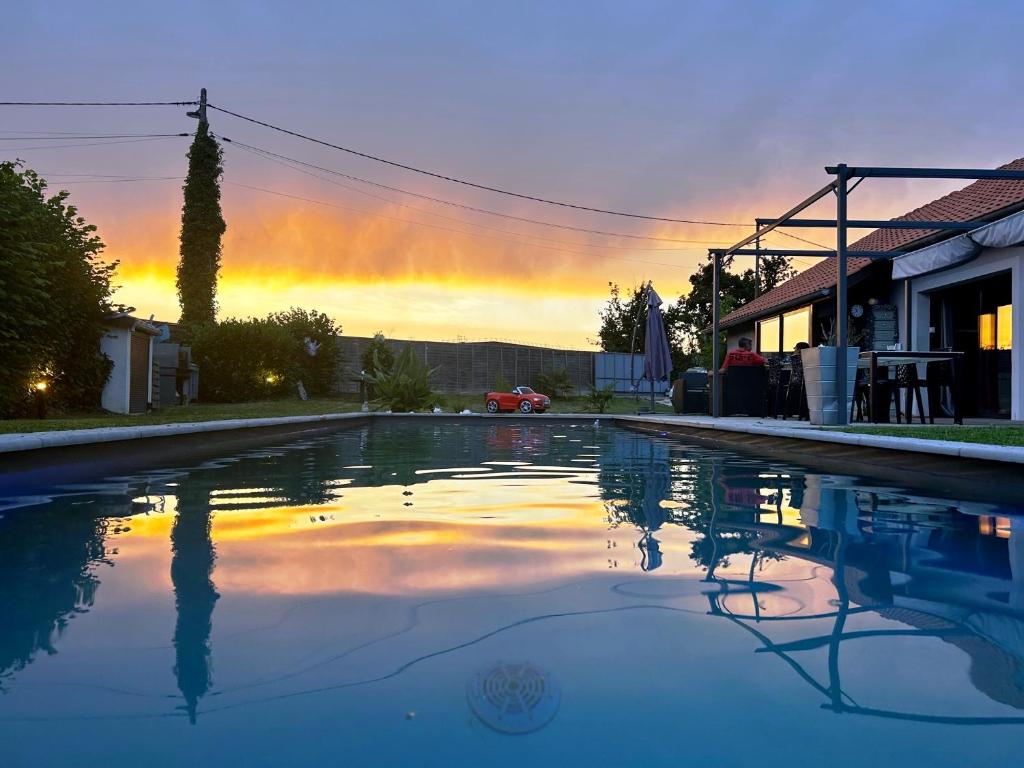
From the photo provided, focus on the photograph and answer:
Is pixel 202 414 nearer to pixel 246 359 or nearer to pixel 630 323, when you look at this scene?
pixel 246 359

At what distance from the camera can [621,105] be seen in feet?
53.2

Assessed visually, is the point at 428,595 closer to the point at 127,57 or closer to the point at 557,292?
the point at 127,57

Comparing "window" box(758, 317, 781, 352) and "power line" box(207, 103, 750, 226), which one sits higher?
"power line" box(207, 103, 750, 226)

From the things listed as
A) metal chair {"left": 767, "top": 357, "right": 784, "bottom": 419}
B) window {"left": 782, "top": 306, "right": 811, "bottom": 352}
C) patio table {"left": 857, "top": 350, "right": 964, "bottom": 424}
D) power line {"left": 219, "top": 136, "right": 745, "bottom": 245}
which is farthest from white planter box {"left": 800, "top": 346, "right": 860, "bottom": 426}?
power line {"left": 219, "top": 136, "right": 745, "bottom": 245}

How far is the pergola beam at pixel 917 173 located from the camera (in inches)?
295

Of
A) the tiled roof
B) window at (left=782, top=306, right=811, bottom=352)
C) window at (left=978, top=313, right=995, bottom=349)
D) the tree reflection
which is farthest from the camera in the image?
window at (left=782, top=306, right=811, bottom=352)

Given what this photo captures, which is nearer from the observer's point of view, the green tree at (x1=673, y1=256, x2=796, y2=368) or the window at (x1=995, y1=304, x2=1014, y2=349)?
the window at (x1=995, y1=304, x2=1014, y2=349)

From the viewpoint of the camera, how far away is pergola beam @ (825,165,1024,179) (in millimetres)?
7496

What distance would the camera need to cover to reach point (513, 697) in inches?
52.6

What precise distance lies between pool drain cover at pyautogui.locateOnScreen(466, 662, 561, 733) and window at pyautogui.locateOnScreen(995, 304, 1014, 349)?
1118 cm

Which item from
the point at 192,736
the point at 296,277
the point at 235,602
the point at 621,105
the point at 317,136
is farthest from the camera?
the point at 296,277

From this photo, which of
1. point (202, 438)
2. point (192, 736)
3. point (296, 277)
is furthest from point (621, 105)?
point (192, 736)

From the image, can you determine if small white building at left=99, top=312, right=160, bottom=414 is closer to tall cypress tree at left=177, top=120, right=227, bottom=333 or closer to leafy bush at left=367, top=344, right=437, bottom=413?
leafy bush at left=367, top=344, right=437, bottom=413

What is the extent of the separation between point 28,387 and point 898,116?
16759 mm
